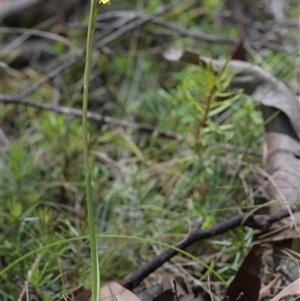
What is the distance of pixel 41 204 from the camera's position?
4.67 ft

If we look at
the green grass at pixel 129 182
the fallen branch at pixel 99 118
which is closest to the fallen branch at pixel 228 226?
the green grass at pixel 129 182

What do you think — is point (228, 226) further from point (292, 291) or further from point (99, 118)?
point (99, 118)

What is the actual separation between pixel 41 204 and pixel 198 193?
421 millimetres

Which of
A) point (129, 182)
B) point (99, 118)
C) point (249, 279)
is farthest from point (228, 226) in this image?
point (99, 118)

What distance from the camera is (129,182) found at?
1.51 metres

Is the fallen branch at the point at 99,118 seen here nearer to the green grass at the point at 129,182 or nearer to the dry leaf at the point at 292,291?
the green grass at the point at 129,182

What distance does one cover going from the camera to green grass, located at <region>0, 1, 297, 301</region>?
1184 millimetres

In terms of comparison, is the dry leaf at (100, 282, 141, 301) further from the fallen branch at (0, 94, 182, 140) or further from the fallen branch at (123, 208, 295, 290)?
the fallen branch at (0, 94, 182, 140)

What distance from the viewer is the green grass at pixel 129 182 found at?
3.88 ft

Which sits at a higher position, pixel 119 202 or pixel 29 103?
pixel 29 103

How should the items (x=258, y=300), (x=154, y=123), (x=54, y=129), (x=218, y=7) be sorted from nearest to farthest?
1. (x=258, y=300)
2. (x=54, y=129)
3. (x=154, y=123)
4. (x=218, y=7)

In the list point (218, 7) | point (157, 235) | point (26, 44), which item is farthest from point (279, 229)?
point (26, 44)

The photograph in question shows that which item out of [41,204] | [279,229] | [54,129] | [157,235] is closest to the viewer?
[279,229]

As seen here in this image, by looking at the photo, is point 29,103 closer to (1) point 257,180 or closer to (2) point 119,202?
(2) point 119,202
